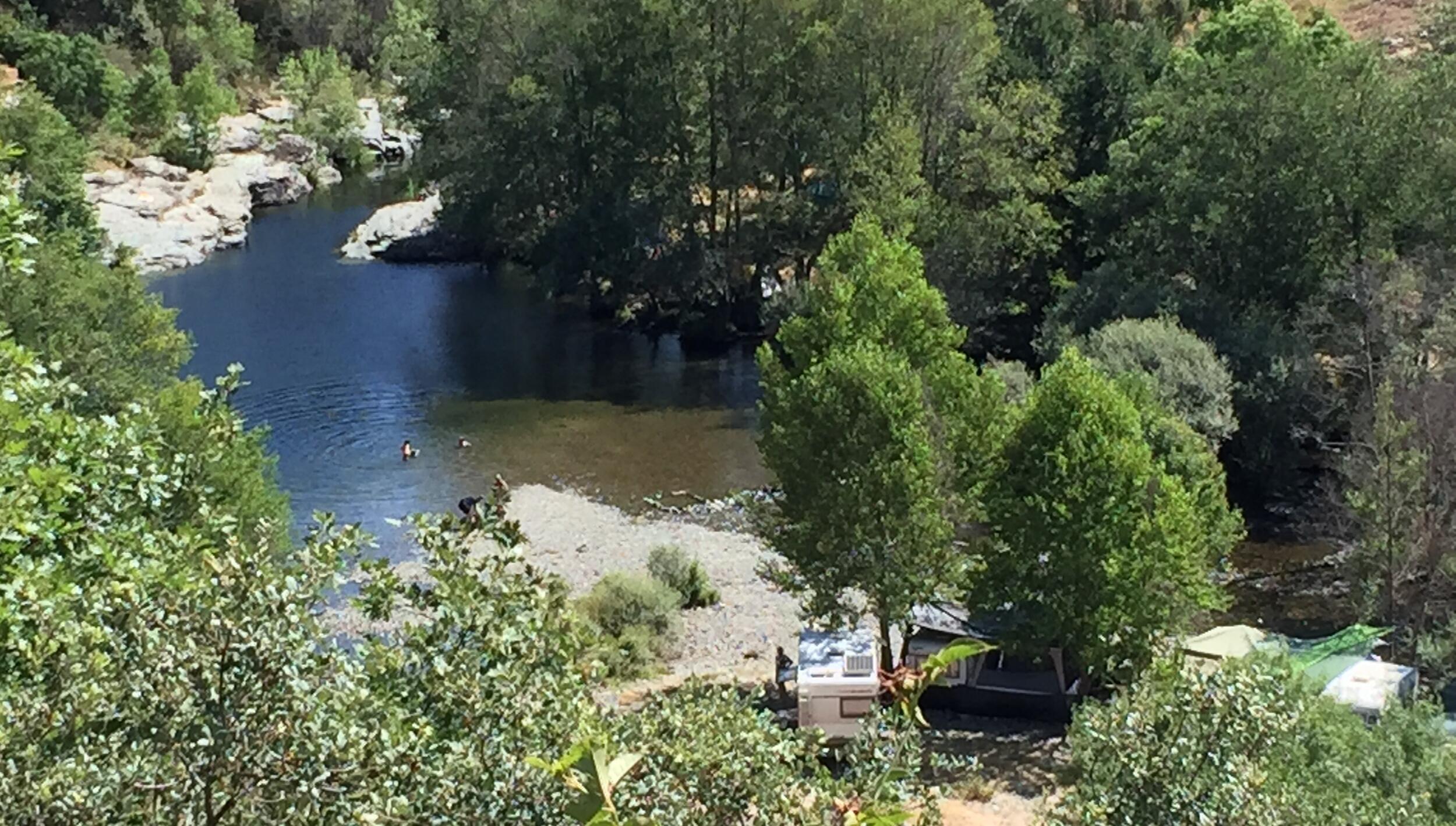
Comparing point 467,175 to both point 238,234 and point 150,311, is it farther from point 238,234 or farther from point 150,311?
point 150,311

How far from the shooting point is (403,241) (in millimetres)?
60812

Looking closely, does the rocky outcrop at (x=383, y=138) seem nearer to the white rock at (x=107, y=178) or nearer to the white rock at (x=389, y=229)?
the white rock at (x=389, y=229)

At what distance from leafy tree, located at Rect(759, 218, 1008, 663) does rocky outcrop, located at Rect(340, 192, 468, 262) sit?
1549 inches

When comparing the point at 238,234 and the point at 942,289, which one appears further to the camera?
the point at 238,234

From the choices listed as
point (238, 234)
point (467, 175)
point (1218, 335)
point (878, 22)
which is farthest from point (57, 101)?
point (1218, 335)

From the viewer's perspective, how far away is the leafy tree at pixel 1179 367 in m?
30.7

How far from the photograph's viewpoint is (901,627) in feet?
74.9

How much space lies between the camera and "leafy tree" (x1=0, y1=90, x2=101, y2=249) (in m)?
38.9

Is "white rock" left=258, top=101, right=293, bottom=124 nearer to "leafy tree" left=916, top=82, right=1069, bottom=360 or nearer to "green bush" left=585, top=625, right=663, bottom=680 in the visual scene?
"leafy tree" left=916, top=82, right=1069, bottom=360

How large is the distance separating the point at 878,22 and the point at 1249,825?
38905 millimetres

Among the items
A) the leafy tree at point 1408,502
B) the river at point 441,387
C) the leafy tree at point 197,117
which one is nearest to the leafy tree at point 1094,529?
the leafy tree at point 1408,502

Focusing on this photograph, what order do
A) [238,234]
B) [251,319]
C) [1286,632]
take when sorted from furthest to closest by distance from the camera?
[238,234] → [251,319] → [1286,632]

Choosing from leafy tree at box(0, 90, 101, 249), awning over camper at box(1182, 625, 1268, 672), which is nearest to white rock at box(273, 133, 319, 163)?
leafy tree at box(0, 90, 101, 249)

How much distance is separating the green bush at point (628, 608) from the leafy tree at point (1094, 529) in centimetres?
816
